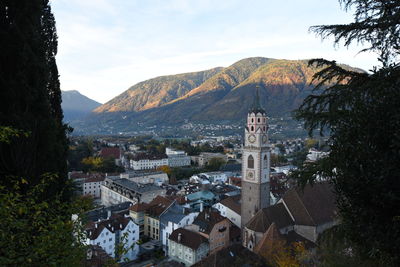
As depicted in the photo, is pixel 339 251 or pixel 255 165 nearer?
pixel 339 251

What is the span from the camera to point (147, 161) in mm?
73062

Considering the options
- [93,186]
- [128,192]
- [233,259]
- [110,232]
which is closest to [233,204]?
[110,232]

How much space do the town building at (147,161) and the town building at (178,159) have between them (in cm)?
202

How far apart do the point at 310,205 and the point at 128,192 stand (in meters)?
24.7

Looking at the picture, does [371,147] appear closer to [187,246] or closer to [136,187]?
[187,246]

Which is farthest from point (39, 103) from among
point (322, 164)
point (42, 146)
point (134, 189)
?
point (134, 189)

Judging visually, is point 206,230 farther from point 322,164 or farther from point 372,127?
point 372,127

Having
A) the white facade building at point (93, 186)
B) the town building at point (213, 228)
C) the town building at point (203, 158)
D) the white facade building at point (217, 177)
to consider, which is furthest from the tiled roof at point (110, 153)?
the town building at point (213, 228)

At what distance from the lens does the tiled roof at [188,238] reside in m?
24.0

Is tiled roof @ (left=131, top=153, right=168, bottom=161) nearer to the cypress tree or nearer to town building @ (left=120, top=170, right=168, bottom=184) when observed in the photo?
town building @ (left=120, top=170, right=168, bottom=184)

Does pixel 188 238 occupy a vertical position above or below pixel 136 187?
below

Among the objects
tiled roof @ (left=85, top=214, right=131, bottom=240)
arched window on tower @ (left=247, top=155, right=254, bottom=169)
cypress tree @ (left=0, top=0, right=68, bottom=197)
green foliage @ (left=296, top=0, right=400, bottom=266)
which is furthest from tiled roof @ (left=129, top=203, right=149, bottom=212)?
green foliage @ (left=296, top=0, right=400, bottom=266)

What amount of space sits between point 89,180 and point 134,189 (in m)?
12.8

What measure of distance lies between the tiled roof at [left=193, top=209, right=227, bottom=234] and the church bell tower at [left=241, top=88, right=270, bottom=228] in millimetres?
3212
